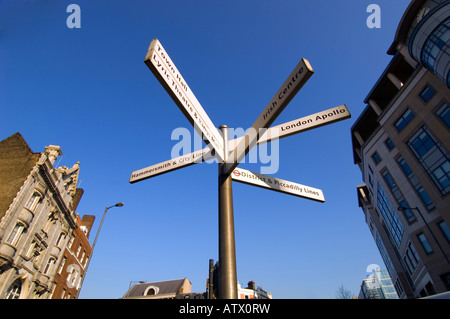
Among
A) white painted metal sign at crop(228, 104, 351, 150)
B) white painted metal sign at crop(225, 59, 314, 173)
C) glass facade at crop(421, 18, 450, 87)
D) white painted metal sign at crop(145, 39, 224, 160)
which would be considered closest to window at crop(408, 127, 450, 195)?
glass facade at crop(421, 18, 450, 87)

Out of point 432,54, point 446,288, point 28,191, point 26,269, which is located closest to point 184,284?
point 26,269

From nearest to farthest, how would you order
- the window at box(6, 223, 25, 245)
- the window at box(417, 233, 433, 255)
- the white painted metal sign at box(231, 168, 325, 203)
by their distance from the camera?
the white painted metal sign at box(231, 168, 325, 203)
the window at box(6, 223, 25, 245)
the window at box(417, 233, 433, 255)

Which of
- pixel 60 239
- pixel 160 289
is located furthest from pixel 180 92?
pixel 160 289

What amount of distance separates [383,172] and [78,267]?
42.8 meters

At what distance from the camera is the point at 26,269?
825 inches

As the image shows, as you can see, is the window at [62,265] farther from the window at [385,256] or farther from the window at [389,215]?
the window at [385,256]

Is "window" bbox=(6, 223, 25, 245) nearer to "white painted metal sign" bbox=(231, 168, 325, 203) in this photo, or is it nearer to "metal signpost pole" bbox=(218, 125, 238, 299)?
"white painted metal sign" bbox=(231, 168, 325, 203)

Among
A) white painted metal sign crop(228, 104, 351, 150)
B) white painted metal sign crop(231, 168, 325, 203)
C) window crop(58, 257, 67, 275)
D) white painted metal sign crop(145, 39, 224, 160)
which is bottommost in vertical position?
white painted metal sign crop(231, 168, 325, 203)

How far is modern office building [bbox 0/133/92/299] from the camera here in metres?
18.5

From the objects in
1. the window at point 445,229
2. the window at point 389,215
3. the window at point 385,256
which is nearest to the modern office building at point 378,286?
the window at point 385,256

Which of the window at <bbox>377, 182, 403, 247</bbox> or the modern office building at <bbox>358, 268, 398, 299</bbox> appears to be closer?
the window at <bbox>377, 182, 403, 247</bbox>

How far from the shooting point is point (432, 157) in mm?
25203

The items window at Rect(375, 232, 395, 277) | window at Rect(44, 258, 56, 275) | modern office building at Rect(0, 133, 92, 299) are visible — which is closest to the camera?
modern office building at Rect(0, 133, 92, 299)
